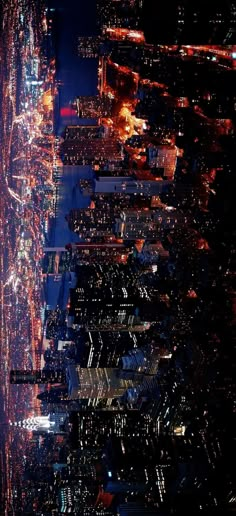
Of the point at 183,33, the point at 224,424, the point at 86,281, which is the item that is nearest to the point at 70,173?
the point at 86,281

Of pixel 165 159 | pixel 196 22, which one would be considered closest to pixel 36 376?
pixel 165 159

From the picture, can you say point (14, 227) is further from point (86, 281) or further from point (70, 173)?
point (86, 281)

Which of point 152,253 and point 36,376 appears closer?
point 152,253

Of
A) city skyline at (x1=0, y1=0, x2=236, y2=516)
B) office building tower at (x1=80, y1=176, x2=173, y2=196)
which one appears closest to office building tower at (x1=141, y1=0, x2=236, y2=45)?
city skyline at (x1=0, y1=0, x2=236, y2=516)

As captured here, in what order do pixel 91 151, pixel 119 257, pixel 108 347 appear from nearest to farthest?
pixel 108 347, pixel 119 257, pixel 91 151

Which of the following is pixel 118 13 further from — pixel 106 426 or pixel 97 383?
pixel 106 426

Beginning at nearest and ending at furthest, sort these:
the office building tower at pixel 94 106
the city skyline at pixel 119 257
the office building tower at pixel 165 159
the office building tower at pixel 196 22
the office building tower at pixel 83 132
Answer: the office building tower at pixel 196 22
the city skyline at pixel 119 257
the office building tower at pixel 165 159
the office building tower at pixel 94 106
the office building tower at pixel 83 132

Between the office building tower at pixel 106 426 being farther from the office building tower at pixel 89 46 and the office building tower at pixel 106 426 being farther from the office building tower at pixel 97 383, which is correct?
the office building tower at pixel 89 46

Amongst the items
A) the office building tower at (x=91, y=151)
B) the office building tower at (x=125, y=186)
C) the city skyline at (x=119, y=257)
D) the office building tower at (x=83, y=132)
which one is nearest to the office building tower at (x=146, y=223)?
the city skyline at (x=119, y=257)
